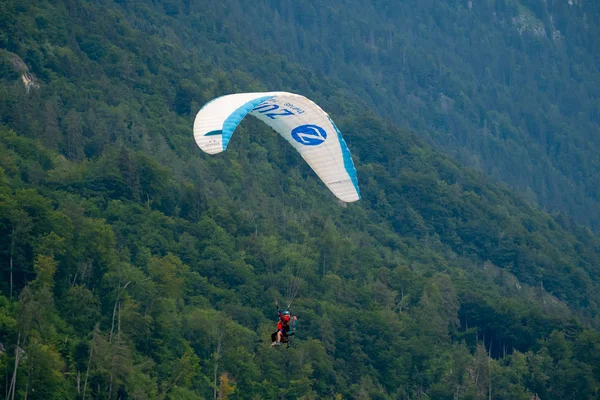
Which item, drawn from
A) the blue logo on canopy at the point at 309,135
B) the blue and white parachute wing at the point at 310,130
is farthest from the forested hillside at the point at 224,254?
the blue logo on canopy at the point at 309,135

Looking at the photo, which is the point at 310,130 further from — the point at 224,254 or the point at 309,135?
the point at 224,254

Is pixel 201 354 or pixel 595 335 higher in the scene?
pixel 201 354

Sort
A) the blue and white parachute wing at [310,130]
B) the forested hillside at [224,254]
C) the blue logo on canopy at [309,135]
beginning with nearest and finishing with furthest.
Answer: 1. the blue and white parachute wing at [310,130]
2. the blue logo on canopy at [309,135]
3. the forested hillside at [224,254]

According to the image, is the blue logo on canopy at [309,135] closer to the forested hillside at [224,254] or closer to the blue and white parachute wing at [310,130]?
the blue and white parachute wing at [310,130]

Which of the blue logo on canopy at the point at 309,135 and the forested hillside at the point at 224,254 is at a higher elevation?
the blue logo on canopy at the point at 309,135

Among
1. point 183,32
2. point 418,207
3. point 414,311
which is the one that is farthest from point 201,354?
point 183,32

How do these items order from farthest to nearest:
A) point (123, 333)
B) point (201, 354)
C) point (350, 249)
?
1. point (350, 249)
2. point (201, 354)
3. point (123, 333)

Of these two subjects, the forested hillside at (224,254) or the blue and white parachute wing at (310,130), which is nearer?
the blue and white parachute wing at (310,130)

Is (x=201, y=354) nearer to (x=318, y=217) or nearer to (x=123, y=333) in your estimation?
→ (x=123, y=333)
